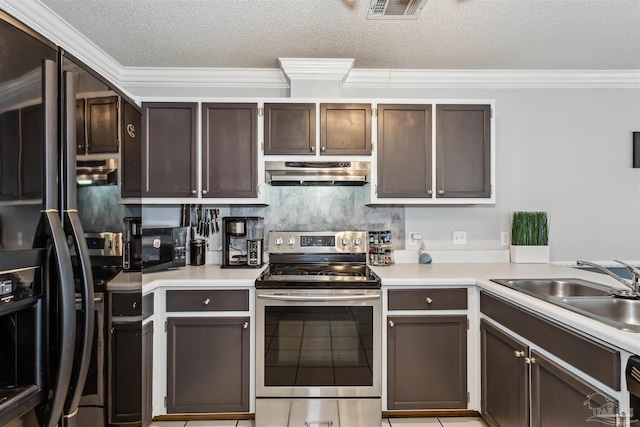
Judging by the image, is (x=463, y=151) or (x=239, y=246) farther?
(x=239, y=246)

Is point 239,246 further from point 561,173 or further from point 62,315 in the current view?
point 561,173

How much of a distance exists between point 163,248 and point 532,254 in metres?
2.67

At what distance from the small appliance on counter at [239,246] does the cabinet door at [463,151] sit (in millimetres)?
1359

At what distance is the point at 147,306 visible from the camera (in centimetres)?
204

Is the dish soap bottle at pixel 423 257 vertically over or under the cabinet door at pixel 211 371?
over

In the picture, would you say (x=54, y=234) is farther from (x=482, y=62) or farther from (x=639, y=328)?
(x=482, y=62)

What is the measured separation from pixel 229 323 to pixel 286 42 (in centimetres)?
181

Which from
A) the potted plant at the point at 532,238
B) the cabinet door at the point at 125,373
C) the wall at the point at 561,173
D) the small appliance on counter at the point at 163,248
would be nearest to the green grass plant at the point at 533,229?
the potted plant at the point at 532,238

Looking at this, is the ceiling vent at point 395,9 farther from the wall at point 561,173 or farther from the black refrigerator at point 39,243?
the black refrigerator at point 39,243

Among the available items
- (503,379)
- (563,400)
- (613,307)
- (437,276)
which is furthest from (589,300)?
(437,276)

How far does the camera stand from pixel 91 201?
1.06m

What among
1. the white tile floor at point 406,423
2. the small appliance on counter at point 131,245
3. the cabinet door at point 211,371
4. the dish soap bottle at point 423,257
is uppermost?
the small appliance on counter at point 131,245

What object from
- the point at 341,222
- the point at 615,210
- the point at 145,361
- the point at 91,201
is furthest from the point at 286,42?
the point at 615,210

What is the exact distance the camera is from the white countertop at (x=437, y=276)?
6.45 ft
